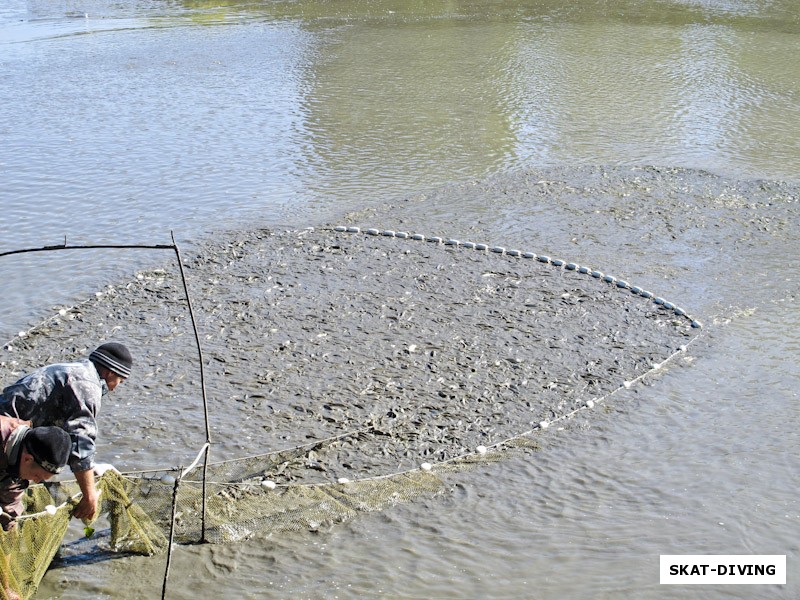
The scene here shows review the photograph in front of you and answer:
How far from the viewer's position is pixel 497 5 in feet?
86.2

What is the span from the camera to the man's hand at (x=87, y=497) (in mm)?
4777

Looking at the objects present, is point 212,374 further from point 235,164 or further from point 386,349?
point 235,164

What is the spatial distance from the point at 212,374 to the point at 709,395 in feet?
14.2

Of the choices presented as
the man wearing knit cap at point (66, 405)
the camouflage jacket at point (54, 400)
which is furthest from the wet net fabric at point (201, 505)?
the camouflage jacket at point (54, 400)

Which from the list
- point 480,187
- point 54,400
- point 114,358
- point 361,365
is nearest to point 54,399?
point 54,400

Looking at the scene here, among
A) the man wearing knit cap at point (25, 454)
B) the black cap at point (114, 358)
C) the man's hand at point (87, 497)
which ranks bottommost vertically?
the man's hand at point (87, 497)

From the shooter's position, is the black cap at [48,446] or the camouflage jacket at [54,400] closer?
the black cap at [48,446]

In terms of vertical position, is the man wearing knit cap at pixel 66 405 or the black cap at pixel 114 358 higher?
Answer: the black cap at pixel 114 358

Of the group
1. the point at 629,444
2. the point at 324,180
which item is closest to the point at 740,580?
the point at 629,444

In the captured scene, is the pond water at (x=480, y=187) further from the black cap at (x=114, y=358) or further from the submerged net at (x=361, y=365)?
the black cap at (x=114, y=358)

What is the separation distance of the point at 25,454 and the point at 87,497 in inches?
19.8

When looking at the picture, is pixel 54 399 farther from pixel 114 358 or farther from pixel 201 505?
pixel 201 505

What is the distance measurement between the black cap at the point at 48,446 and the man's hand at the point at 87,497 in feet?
1.08

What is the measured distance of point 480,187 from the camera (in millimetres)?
12203
